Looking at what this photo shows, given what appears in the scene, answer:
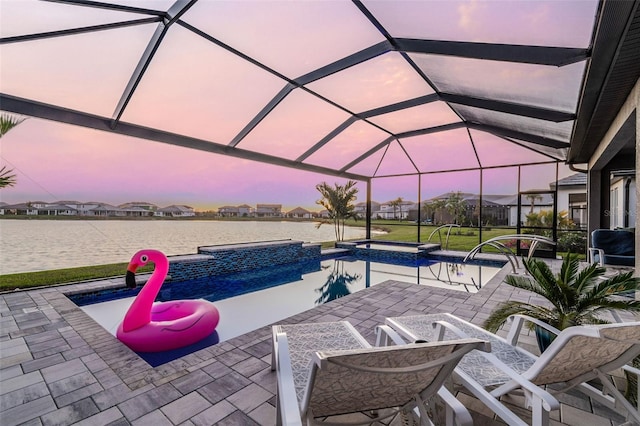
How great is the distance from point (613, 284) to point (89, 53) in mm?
6437

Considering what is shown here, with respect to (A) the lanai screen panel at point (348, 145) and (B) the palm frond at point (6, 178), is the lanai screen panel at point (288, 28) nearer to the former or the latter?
(B) the palm frond at point (6, 178)

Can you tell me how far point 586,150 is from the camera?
6965 millimetres

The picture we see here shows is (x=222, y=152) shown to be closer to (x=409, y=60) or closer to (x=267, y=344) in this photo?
(x=409, y=60)

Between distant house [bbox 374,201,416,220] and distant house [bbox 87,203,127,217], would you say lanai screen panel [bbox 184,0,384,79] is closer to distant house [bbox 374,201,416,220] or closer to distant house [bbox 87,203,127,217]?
distant house [bbox 87,203,127,217]

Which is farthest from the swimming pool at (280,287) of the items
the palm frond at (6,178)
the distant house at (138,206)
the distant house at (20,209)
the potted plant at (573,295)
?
the distant house at (138,206)

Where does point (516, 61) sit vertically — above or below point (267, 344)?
above

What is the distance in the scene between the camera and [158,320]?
404 centimetres

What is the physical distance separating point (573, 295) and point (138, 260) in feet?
15.7

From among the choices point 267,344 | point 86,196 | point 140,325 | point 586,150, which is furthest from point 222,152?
point 586,150

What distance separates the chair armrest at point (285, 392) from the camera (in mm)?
1256

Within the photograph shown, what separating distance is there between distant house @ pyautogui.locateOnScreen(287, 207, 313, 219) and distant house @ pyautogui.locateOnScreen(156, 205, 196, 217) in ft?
17.0

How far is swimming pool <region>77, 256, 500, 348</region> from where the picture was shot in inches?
195

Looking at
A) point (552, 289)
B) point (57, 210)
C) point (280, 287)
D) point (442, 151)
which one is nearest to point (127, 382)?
point (552, 289)

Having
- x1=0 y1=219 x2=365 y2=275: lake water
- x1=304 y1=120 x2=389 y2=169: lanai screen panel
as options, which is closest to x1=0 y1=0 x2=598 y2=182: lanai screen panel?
x1=304 y1=120 x2=389 y2=169: lanai screen panel
